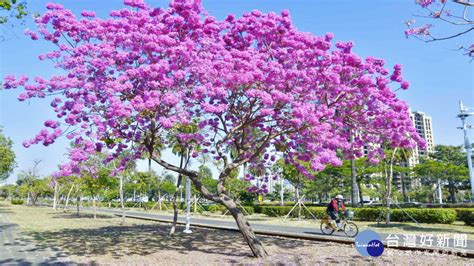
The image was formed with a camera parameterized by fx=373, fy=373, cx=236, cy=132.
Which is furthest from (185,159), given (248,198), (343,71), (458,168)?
(458,168)

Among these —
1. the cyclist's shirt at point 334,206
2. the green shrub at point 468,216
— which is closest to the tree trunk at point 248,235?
the cyclist's shirt at point 334,206

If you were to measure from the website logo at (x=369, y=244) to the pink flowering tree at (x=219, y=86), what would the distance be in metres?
3.26

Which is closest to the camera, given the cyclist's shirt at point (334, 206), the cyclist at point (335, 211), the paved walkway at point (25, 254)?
the paved walkway at point (25, 254)

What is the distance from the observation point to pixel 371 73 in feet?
37.1

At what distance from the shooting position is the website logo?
6.43m

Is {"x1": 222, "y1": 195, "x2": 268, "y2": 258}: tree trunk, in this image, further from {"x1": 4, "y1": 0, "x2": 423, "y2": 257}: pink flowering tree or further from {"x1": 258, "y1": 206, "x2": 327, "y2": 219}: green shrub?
{"x1": 258, "y1": 206, "x2": 327, "y2": 219}: green shrub

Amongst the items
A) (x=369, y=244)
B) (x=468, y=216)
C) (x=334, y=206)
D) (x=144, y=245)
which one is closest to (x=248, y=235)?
(x=369, y=244)

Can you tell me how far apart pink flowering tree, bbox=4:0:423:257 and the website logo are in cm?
326

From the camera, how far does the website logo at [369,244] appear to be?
643cm

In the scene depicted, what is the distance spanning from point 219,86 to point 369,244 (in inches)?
206

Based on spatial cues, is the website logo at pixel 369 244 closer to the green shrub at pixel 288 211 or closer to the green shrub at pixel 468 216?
the green shrub at pixel 468 216

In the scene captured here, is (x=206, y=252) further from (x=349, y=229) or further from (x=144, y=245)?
(x=349, y=229)

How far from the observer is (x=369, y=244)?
645 centimetres

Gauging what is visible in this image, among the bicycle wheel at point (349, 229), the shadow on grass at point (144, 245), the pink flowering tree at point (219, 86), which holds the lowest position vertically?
the shadow on grass at point (144, 245)
